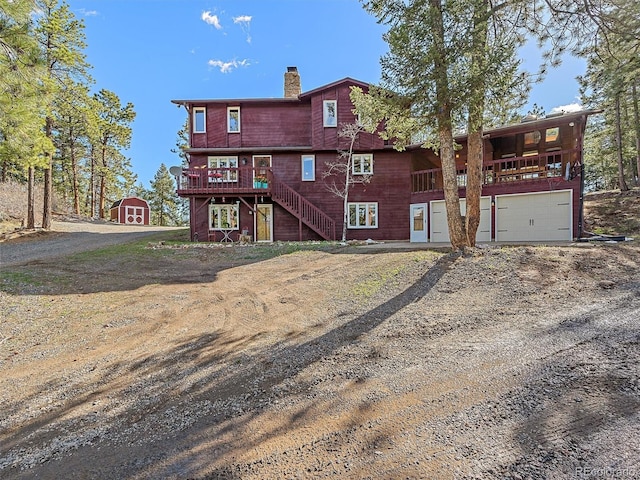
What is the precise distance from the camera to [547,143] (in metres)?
15.1

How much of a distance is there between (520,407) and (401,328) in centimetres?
229

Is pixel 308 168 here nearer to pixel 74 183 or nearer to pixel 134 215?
pixel 134 215

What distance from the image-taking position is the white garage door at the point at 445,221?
14.7m

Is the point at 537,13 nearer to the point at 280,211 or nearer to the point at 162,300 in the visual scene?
the point at 162,300

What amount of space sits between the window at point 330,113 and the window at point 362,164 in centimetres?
205

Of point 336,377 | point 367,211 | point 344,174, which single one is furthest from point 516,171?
point 336,377

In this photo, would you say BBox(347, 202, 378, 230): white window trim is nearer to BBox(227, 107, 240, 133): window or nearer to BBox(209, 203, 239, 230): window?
BBox(209, 203, 239, 230): window

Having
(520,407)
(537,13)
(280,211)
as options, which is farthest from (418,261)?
(280,211)

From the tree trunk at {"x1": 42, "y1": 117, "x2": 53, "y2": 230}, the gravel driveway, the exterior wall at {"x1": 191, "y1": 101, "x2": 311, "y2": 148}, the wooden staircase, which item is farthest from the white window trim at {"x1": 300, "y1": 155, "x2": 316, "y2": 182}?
the tree trunk at {"x1": 42, "y1": 117, "x2": 53, "y2": 230}

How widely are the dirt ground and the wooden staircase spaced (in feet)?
27.6

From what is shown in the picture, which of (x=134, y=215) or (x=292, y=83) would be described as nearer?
(x=292, y=83)

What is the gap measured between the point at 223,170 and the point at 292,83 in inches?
280

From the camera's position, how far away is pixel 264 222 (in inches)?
673

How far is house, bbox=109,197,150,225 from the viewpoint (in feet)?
101
